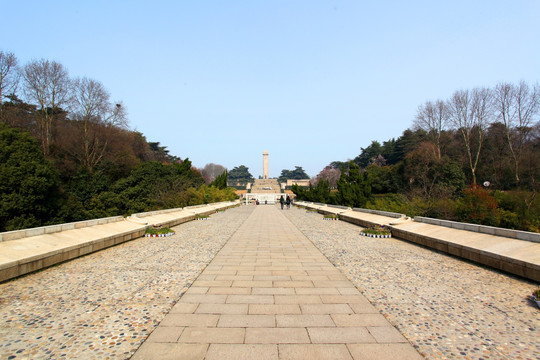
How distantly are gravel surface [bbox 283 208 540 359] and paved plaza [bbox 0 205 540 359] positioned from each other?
17mm

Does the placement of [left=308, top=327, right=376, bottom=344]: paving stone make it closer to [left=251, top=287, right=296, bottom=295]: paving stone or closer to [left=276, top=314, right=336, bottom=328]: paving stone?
[left=276, top=314, right=336, bottom=328]: paving stone

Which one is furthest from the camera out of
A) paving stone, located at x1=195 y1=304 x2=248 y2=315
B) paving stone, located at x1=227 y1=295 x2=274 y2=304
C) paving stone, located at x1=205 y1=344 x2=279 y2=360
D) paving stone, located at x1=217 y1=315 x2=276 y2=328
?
paving stone, located at x1=227 y1=295 x2=274 y2=304

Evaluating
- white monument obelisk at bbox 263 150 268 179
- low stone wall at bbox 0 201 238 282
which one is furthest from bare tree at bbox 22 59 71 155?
white monument obelisk at bbox 263 150 268 179

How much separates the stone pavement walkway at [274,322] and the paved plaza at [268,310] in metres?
0.01

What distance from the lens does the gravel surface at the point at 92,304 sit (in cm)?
304

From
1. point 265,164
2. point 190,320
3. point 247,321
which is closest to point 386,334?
point 247,321

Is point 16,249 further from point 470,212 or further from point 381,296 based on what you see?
point 470,212

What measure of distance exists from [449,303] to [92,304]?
5.06m

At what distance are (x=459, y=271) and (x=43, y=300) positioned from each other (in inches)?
288

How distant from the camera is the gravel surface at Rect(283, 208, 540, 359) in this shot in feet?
10.1

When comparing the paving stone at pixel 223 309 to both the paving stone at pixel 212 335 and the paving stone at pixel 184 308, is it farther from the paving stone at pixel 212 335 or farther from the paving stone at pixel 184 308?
the paving stone at pixel 212 335

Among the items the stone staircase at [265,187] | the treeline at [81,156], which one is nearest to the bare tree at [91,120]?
the treeline at [81,156]

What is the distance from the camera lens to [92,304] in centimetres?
423

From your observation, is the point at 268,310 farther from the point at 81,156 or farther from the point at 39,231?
the point at 81,156
